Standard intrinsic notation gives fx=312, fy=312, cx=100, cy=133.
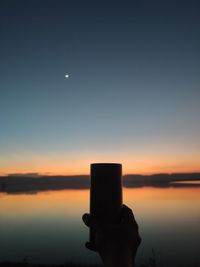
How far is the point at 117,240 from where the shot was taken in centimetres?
172

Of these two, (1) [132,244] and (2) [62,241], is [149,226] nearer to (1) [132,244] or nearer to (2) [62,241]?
(2) [62,241]

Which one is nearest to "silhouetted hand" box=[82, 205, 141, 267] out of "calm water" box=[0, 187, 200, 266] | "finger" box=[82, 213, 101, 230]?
"finger" box=[82, 213, 101, 230]

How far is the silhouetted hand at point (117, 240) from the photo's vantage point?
5.32ft

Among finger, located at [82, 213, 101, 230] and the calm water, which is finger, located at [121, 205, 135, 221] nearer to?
finger, located at [82, 213, 101, 230]

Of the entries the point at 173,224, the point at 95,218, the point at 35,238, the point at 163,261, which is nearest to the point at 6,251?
the point at 35,238

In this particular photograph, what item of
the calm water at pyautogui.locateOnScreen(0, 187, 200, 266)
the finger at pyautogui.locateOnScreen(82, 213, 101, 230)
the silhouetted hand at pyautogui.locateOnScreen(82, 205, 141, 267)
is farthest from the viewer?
the calm water at pyautogui.locateOnScreen(0, 187, 200, 266)

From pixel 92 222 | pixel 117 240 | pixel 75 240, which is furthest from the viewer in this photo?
pixel 75 240

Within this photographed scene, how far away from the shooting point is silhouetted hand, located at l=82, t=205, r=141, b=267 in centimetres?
162

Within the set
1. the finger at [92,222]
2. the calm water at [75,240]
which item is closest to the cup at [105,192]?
the finger at [92,222]

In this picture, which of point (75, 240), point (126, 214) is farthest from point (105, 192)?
point (75, 240)

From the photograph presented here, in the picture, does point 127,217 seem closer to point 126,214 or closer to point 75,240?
point 126,214

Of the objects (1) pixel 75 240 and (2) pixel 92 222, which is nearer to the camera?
(2) pixel 92 222

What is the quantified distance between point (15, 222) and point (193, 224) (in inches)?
614

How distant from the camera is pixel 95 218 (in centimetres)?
182
